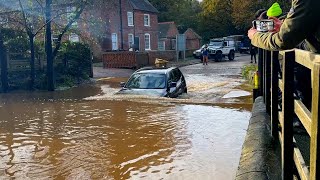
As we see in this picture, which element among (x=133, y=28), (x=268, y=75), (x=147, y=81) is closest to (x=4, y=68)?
(x=147, y=81)

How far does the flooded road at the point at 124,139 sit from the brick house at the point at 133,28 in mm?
29053

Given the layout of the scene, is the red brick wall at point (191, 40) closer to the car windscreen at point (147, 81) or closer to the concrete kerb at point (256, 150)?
the car windscreen at point (147, 81)

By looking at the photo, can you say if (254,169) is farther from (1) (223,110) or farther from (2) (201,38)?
(2) (201,38)

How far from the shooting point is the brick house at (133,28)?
4247cm

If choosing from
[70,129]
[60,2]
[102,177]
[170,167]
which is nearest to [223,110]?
[70,129]

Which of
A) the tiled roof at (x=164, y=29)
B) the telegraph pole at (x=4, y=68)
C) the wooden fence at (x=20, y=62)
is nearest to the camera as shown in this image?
the telegraph pole at (x=4, y=68)

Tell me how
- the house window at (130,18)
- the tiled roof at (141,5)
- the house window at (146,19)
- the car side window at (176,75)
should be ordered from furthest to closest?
the house window at (146,19) → the tiled roof at (141,5) → the house window at (130,18) → the car side window at (176,75)

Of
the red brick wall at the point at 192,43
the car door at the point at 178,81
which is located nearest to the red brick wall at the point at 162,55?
the red brick wall at the point at 192,43

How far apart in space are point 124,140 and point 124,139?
75 mm

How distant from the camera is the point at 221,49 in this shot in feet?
136

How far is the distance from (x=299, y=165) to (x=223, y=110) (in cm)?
856

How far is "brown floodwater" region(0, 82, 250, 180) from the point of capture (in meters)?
6.10

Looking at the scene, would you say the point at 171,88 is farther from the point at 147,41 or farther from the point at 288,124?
the point at 147,41

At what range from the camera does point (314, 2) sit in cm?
184
